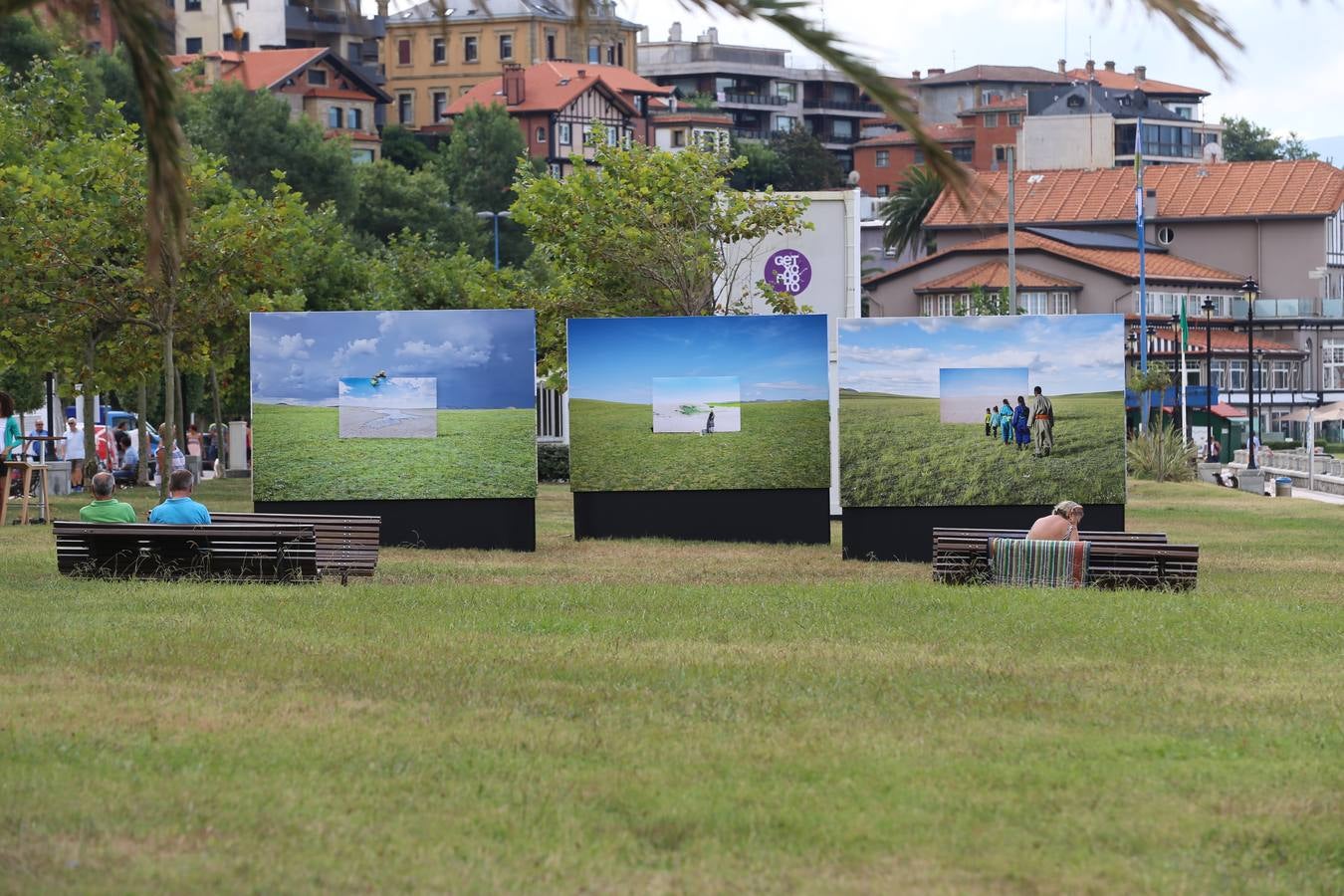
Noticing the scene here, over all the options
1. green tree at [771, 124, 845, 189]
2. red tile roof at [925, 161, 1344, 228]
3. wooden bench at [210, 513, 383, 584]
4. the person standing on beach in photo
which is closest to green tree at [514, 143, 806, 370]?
the person standing on beach in photo

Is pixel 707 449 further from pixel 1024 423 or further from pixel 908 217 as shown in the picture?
pixel 908 217

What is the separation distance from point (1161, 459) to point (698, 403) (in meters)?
31.5

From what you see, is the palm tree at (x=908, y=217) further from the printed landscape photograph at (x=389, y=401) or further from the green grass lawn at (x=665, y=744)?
the green grass lawn at (x=665, y=744)

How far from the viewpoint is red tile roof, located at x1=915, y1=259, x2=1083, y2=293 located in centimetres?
10825

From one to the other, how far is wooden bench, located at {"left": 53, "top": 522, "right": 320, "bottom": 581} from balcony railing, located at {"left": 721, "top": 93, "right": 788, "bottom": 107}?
16798 cm

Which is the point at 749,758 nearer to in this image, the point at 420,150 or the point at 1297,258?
the point at 1297,258

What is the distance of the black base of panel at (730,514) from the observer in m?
26.8

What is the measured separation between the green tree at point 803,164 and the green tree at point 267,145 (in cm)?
7188

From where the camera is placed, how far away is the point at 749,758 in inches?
363

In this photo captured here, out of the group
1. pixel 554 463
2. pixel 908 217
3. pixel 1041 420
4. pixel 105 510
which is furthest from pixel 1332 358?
pixel 105 510

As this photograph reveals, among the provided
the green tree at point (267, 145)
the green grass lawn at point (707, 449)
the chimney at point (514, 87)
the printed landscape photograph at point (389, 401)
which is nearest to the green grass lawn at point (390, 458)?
the printed landscape photograph at point (389, 401)

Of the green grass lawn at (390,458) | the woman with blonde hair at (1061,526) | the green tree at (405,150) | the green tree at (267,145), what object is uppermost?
the green tree at (405,150)

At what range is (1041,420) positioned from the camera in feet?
78.2

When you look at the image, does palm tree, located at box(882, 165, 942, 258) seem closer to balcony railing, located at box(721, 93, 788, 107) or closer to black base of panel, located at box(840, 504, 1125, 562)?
balcony railing, located at box(721, 93, 788, 107)
